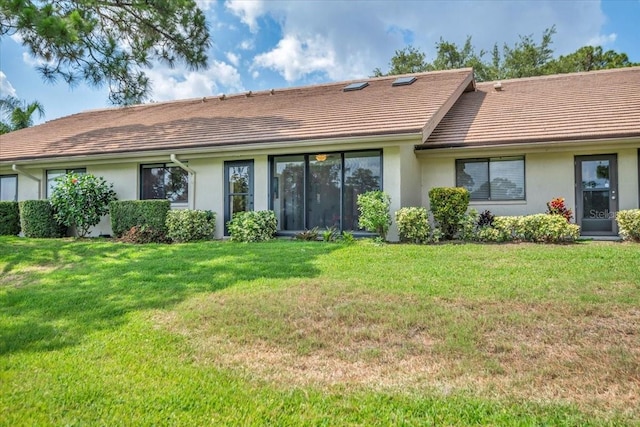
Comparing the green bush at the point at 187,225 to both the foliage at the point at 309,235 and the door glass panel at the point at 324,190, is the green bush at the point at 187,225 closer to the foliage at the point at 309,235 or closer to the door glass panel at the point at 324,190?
the foliage at the point at 309,235

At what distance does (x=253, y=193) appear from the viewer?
455 inches

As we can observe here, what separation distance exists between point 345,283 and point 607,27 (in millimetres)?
19531

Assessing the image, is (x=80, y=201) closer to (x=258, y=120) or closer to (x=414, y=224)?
(x=258, y=120)

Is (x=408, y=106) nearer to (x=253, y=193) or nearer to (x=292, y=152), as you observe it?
(x=292, y=152)

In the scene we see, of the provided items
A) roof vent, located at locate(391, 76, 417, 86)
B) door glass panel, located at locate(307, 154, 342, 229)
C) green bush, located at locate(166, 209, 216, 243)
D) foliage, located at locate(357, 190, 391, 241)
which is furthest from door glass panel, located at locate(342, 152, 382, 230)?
roof vent, located at locate(391, 76, 417, 86)

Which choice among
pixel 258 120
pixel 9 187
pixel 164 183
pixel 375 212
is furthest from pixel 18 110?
pixel 375 212

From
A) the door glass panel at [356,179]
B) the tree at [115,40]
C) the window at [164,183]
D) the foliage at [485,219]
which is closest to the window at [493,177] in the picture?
the foliage at [485,219]

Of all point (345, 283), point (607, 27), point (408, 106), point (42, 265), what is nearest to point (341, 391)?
point (345, 283)

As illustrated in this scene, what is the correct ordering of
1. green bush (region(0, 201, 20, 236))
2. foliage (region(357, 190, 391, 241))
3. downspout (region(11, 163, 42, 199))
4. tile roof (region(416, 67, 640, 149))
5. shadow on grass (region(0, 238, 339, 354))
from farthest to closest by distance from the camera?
downspout (region(11, 163, 42, 199)), green bush (region(0, 201, 20, 236)), tile roof (region(416, 67, 640, 149)), foliage (region(357, 190, 391, 241)), shadow on grass (region(0, 238, 339, 354))

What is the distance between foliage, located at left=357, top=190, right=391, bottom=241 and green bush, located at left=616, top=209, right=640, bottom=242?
494cm

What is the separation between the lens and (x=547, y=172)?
10602mm

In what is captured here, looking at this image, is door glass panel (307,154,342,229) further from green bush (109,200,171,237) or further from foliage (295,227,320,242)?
green bush (109,200,171,237)

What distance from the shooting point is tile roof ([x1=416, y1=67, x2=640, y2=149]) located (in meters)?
10.1

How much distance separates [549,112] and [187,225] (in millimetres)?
9991
